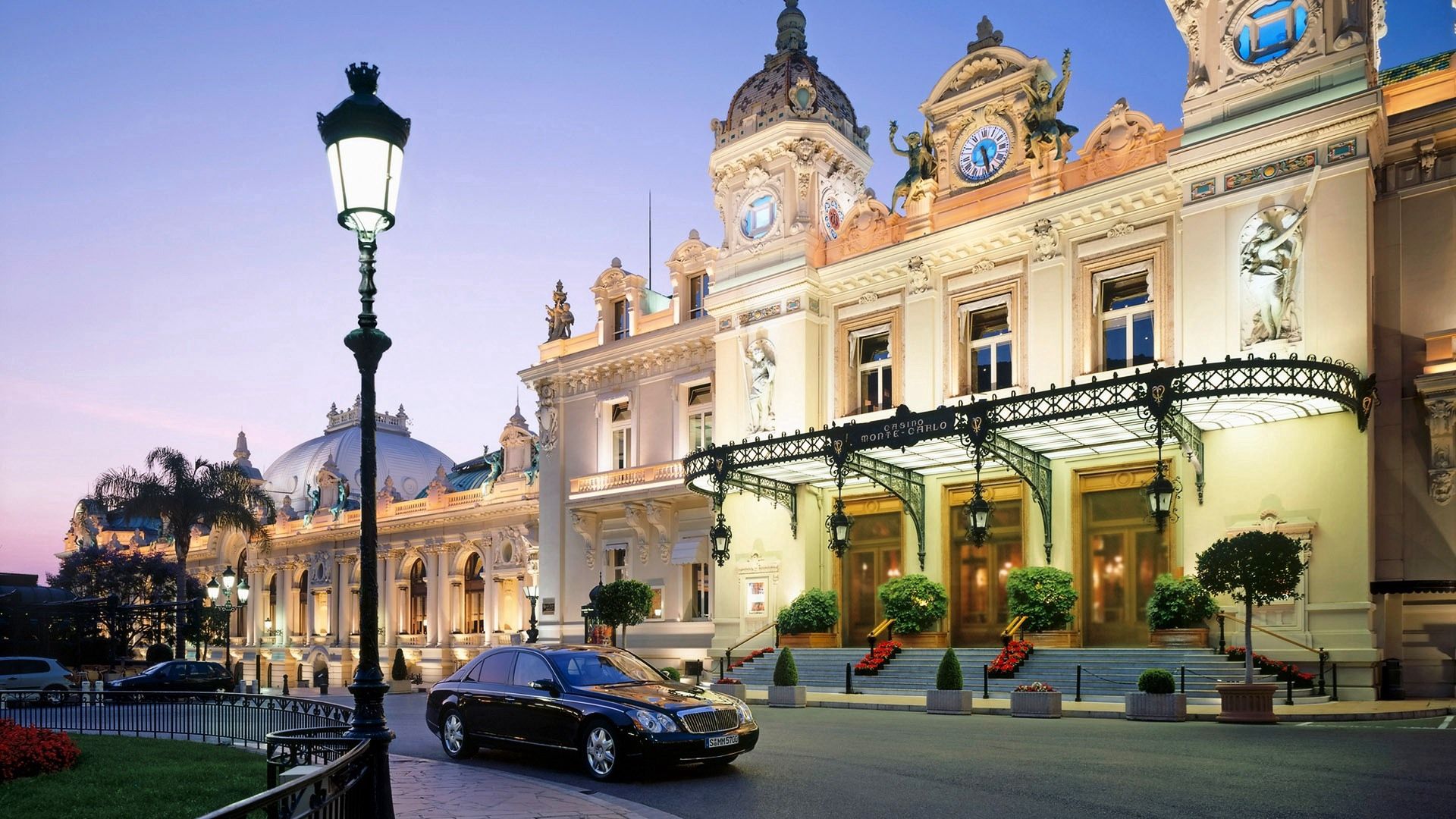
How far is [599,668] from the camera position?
13.9 metres

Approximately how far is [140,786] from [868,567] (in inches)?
897

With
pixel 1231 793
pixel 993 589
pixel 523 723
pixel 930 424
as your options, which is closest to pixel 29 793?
pixel 523 723

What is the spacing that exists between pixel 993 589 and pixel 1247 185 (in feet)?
38.1

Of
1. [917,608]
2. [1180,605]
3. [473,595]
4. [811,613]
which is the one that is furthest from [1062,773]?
[473,595]

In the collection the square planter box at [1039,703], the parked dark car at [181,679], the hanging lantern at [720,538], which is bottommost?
the parked dark car at [181,679]

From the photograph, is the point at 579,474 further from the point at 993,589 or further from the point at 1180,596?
the point at 1180,596

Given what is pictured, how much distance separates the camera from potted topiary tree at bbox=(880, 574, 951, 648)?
28656 mm

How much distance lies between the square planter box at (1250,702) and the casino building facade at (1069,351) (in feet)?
19.0

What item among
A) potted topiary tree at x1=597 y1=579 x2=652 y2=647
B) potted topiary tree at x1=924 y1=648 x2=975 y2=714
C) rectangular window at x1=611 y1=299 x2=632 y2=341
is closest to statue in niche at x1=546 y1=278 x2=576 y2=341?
rectangular window at x1=611 y1=299 x2=632 y2=341

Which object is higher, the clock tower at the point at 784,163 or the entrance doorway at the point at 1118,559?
the clock tower at the point at 784,163

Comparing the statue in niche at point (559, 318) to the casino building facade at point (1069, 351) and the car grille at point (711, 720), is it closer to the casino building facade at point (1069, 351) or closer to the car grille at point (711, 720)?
the casino building facade at point (1069, 351)

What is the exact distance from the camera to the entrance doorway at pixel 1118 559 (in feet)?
88.1

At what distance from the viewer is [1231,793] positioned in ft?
35.6

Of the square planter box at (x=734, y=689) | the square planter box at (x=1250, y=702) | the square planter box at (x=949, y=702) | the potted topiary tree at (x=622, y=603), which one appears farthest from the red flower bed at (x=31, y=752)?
the potted topiary tree at (x=622, y=603)
